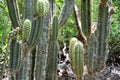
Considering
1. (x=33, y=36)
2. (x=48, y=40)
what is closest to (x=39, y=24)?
(x=33, y=36)

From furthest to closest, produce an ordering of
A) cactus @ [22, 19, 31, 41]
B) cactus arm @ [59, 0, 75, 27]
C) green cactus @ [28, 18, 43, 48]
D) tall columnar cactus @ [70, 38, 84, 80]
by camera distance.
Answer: cactus arm @ [59, 0, 75, 27] < tall columnar cactus @ [70, 38, 84, 80] < green cactus @ [28, 18, 43, 48] < cactus @ [22, 19, 31, 41]

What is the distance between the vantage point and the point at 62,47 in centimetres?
887

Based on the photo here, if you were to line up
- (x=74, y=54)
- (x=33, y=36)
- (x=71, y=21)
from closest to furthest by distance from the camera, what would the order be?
(x=33, y=36)
(x=74, y=54)
(x=71, y=21)

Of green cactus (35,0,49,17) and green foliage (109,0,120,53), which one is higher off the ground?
green cactus (35,0,49,17)

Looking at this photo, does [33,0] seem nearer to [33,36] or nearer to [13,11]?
[13,11]

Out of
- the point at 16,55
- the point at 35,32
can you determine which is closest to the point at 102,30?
the point at 35,32

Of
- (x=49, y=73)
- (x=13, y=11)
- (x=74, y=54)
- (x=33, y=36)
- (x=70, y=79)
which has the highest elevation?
(x=13, y=11)

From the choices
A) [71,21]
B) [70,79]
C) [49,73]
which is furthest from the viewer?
[71,21]

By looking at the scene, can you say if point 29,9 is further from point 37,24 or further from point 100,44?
point 100,44

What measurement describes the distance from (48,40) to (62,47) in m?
4.25

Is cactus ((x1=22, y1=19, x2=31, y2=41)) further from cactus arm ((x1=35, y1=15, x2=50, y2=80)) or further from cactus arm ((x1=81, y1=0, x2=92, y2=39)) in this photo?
cactus arm ((x1=81, y1=0, x2=92, y2=39))

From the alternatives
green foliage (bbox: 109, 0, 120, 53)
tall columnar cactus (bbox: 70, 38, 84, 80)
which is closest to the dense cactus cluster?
tall columnar cactus (bbox: 70, 38, 84, 80)

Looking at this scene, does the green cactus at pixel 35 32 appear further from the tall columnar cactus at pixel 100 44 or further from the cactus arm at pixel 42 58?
the tall columnar cactus at pixel 100 44

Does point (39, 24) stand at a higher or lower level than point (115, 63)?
higher
